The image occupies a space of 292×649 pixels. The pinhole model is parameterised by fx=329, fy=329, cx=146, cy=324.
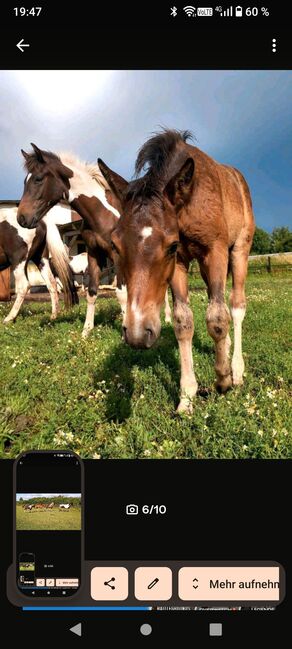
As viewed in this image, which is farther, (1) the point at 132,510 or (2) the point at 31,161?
(2) the point at 31,161

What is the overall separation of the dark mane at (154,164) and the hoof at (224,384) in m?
2.04

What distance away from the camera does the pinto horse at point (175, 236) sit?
211 cm

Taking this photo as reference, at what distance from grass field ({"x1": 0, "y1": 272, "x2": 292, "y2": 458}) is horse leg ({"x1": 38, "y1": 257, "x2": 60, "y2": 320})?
3.51 meters

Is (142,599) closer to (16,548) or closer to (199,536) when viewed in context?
(199,536)

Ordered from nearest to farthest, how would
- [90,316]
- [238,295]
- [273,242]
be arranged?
[238,295] → [90,316] → [273,242]

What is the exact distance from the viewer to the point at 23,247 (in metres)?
8.45

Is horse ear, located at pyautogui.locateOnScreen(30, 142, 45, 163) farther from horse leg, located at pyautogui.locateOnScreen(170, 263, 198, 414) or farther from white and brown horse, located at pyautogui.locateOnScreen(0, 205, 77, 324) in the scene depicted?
horse leg, located at pyautogui.locateOnScreen(170, 263, 198, 414)

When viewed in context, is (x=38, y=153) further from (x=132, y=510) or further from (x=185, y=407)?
(x=132, y=510)

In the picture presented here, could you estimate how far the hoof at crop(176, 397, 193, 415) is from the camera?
3.11 meters

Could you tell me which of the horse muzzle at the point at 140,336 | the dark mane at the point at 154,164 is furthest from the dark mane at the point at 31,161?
the horse muzzle at the point at 140,336

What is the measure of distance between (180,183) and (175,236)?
0.46 meters

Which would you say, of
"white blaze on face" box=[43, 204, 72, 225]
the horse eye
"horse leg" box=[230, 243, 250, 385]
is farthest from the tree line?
the horse eye

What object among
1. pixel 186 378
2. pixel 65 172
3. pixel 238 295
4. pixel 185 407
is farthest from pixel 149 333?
pixel 65 172
